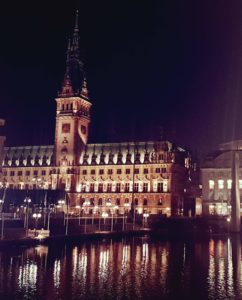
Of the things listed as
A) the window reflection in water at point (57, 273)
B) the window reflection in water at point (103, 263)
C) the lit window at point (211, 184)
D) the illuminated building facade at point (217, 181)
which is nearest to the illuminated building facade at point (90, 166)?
the illuminated building facade at point (217, 181)

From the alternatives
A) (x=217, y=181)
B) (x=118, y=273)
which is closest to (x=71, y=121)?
(x=217, y=181)

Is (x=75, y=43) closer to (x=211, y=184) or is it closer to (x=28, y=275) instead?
(x=211, y=184)

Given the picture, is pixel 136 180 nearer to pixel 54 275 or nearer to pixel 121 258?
pixel 121 258

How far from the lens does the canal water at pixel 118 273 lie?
2995cm

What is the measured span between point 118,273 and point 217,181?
10850 cm

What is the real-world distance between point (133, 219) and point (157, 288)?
2536 inches

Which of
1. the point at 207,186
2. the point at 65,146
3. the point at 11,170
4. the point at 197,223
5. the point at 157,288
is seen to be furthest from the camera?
the point at 11,170

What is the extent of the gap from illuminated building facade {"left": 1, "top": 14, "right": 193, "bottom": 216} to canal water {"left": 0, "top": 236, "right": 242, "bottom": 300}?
278 ft

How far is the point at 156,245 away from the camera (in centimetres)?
6419

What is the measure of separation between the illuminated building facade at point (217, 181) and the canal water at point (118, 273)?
272 ft

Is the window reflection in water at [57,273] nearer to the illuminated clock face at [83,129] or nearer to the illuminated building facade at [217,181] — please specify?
the illuminated building facade at [217,181]

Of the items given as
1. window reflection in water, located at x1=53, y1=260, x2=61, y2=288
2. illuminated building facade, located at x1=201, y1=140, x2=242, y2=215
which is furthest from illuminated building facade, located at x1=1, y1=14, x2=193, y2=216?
window reflection in water, located at x1=53, y1=260, x2=61, y2=288

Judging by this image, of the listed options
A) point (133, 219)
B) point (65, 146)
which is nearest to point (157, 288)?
point (133, 219)

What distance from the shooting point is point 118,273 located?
37.9m
